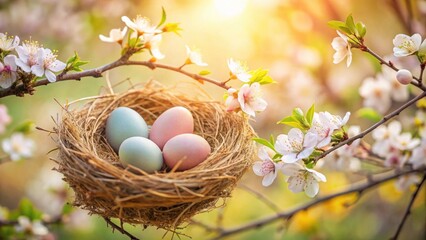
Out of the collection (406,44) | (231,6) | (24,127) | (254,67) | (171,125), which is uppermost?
(231,6)

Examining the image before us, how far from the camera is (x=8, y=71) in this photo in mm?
1090

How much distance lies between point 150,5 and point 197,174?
191 cm

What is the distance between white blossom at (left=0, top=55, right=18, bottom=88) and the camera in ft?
3.54

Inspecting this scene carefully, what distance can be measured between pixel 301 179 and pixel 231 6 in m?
1.59

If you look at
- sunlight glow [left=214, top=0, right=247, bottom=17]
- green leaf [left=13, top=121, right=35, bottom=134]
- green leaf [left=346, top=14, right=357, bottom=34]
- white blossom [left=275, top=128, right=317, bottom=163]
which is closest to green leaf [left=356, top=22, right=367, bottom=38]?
green leaf [left=346, top=14, right=357, bottom=34]

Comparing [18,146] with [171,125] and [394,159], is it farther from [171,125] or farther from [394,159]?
[394,159]

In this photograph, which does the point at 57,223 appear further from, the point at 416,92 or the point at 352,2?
the point at 352,2

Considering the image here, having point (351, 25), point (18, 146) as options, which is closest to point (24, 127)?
point (18, 146)

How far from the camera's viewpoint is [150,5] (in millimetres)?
2885

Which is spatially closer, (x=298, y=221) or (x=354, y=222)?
(x=298, y=221)

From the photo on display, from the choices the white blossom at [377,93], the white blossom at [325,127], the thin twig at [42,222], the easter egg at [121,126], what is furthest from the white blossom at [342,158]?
the thin twig at [42,222]

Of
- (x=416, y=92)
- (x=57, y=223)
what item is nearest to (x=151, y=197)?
(x=57, y=223)

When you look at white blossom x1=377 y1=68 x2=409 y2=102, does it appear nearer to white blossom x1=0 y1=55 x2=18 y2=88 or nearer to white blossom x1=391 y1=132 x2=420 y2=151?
white blossom x1=391 y1=132 x2=420 y2=151

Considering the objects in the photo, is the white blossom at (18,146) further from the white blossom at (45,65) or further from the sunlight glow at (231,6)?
the sunlight glow at (231,6)
